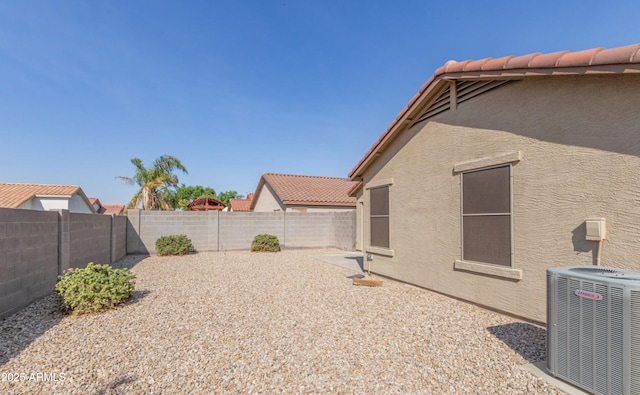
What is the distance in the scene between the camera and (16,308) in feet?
17.7

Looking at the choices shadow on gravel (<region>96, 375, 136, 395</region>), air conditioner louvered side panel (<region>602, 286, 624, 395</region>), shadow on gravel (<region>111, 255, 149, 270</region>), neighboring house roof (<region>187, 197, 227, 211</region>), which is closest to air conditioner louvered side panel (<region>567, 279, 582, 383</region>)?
air conditioner louvered side panel (<region>602, 286, 624, 395</region>)

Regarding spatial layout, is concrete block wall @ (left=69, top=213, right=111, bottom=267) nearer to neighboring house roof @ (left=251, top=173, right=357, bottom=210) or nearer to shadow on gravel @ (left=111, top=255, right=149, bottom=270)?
shadow on gravel @ (left=111, top=255, right=149, bottom=270)

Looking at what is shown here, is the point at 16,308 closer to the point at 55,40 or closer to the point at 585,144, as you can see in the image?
the point at 55,40

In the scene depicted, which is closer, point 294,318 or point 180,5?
point 294,318

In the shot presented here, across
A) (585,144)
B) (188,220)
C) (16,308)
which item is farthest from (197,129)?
(585,144)

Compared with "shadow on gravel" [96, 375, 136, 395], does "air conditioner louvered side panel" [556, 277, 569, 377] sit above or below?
above

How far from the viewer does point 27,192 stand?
69.1 feet

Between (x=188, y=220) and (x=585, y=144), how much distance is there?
51.2 ft

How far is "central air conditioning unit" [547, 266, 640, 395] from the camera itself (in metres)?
2.50

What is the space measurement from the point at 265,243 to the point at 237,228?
188 cm

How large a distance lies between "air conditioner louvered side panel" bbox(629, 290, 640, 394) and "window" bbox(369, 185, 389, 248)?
6.11 meters

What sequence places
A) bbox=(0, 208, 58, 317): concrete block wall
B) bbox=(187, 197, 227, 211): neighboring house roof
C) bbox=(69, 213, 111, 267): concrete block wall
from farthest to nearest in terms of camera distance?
bbox=(187, 197, 227, 211): neighboring house roof → bbox=(69, 213, 111, 267): concrete block wall → bbox=(0, 208, 58, 317): concrete block wall

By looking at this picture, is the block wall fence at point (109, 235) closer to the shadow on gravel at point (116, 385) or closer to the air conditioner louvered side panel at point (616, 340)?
the shadow on gravel at point (116, 385)

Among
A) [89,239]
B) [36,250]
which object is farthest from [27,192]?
[36,250]
